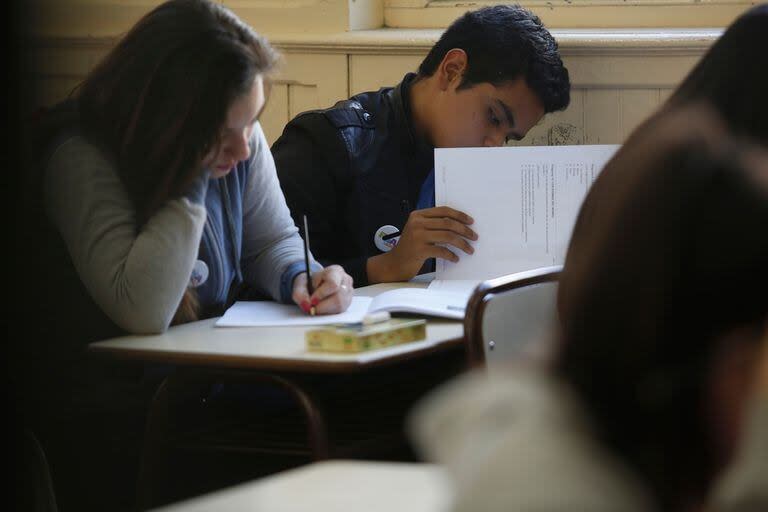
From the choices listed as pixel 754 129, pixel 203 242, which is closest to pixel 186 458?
pixel 203 242

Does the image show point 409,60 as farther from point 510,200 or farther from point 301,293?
point 301,293

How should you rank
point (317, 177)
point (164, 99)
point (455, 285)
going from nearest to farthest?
point (164, 99)
point (455, 285)
point (317, 177)

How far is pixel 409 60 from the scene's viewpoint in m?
3.14

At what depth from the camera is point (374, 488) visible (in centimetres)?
89

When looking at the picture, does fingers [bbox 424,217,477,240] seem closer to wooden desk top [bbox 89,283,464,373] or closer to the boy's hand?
the boy's hand

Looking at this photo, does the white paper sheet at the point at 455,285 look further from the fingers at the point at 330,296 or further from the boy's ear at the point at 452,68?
the boy's ear at the point at 452,68

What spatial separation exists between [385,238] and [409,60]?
2.42 ft

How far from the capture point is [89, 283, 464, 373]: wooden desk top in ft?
5.45

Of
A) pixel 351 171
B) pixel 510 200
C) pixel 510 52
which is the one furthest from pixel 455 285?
pixel 510 52

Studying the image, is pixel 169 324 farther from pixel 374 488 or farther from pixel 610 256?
pixel 610 256

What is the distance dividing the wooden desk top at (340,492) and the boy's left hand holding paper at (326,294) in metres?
1.11

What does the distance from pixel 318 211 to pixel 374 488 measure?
1705 mm

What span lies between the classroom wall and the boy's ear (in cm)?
43

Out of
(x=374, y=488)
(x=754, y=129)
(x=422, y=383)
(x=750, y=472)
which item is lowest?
(x=422, y=383)
